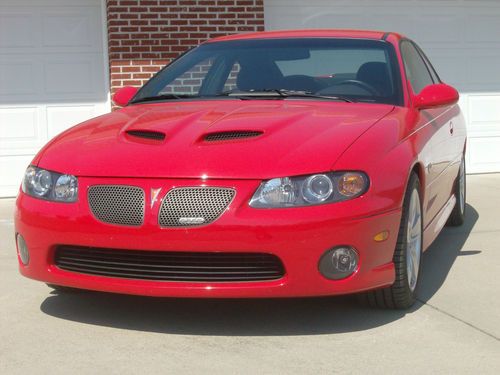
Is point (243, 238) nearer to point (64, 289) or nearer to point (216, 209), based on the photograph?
point (216, 209)

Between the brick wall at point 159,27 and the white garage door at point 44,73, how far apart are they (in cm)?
26

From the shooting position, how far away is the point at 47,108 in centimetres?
1048

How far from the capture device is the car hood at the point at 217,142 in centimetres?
436

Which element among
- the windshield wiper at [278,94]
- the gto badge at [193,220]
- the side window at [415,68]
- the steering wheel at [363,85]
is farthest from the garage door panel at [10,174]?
the gto badge at [193,220]

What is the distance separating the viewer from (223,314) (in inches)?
191

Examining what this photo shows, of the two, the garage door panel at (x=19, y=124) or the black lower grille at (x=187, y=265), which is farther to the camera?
the garage door panel at (x=19, y=124)

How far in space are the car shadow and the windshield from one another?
3.93ft

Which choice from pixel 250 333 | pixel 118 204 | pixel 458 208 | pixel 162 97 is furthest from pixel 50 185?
pixel 458 208

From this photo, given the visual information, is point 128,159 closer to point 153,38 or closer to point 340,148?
point 340,148

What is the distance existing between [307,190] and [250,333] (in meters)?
0.75

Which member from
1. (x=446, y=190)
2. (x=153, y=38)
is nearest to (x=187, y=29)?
(x=153, y=38)

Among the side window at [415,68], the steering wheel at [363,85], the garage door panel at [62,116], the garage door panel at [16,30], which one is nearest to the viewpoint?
the steering wheel at [363,85]

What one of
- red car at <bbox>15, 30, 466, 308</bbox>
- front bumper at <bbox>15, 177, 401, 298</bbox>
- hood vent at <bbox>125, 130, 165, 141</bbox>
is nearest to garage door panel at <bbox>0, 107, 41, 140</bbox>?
red car at <bbox>15, 30, 466, 308</bbox>

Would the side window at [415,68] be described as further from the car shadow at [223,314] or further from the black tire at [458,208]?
the car shadow at [223,314]
